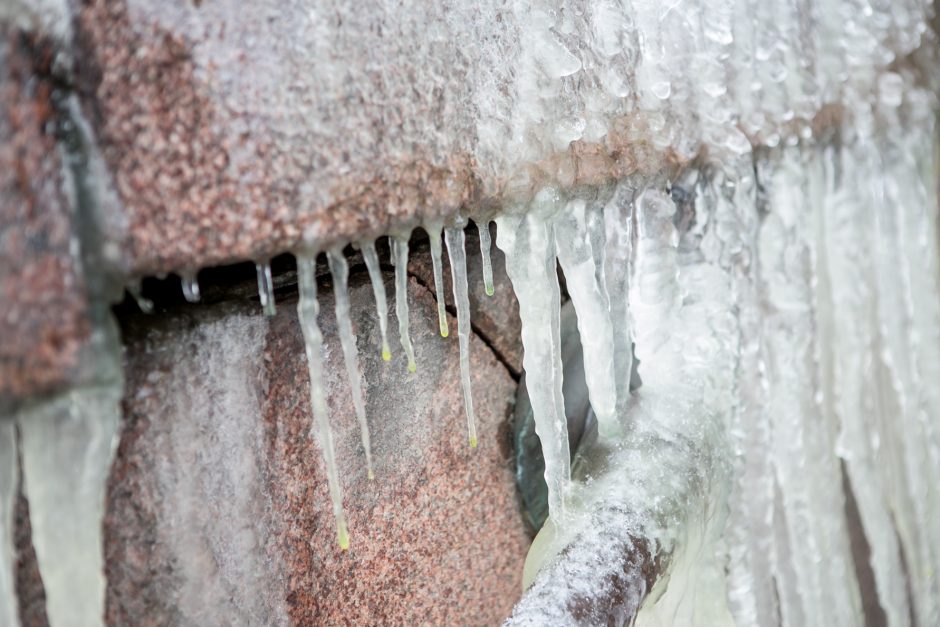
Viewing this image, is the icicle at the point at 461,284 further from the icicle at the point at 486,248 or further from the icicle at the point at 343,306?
the icicle at the point at 343,306

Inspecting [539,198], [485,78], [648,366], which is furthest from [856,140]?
[485,78]

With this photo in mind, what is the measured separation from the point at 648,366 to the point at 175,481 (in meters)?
1.01

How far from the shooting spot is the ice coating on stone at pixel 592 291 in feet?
4.62

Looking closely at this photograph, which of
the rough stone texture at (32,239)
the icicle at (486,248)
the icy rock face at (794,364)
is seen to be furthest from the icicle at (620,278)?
the rough stone texture at (32,239)

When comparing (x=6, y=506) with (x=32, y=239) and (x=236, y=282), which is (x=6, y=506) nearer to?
(x=32, y=239)

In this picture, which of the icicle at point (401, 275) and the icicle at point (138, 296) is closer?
the icicle at point (138, 296)

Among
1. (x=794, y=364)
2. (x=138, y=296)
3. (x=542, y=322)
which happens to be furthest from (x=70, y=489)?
(x=794, y=364)

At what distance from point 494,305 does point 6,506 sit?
98 centimetres

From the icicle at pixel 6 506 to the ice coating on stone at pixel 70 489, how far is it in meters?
0.01

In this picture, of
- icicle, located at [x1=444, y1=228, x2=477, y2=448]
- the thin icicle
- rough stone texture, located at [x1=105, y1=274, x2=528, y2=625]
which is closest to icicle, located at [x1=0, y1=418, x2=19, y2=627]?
rough stone texture, located at [x1=105, y1=274, x2=528, y2=625]

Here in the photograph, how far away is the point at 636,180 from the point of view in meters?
1.49

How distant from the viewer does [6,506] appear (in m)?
0.87

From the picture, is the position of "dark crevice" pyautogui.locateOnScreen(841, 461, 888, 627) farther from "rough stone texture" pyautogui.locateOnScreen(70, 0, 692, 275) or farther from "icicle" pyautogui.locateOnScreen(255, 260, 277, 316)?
"icicle" pyautogui.locateOnScreen(255, 260, 277, 316)

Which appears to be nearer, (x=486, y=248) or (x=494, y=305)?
(x=486, y=248)
